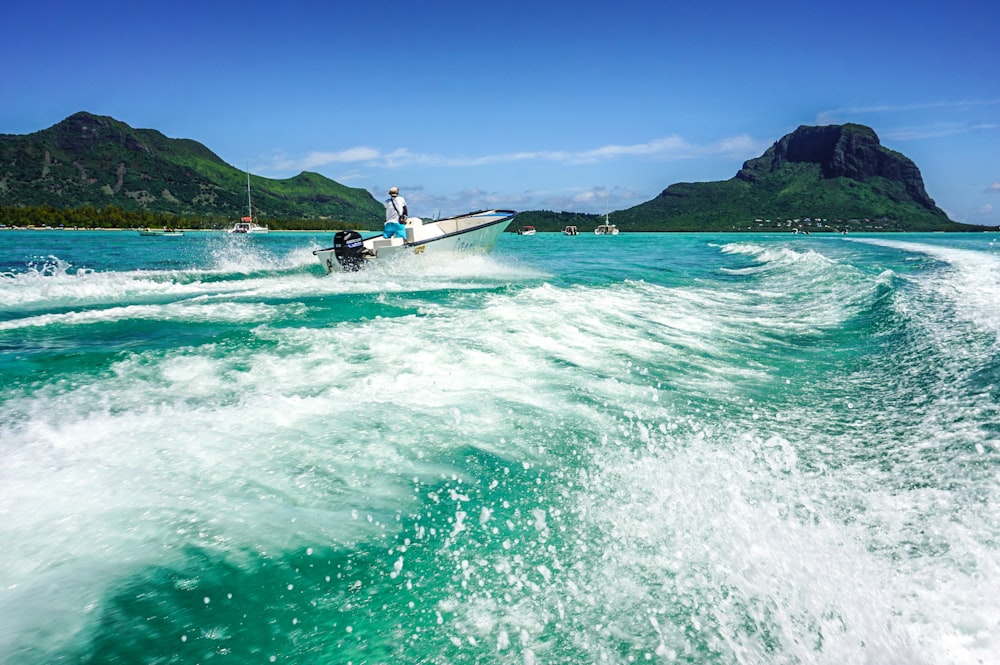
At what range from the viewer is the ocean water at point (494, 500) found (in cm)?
246

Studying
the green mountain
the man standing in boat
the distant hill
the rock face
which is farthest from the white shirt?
the rock face

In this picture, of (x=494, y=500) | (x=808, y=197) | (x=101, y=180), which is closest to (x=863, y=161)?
(x=808, y=197)

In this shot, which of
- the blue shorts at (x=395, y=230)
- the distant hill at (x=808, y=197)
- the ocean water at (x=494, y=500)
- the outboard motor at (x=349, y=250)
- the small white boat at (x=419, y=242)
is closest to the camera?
the ocean water at (x=494, y=500)

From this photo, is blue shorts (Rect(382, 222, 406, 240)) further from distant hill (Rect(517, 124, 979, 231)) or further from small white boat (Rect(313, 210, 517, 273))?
distant hill (Rect(517, 124, 979, 231))

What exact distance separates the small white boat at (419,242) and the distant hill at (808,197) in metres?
130

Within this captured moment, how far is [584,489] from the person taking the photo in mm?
3809

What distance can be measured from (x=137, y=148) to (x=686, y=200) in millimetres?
186403

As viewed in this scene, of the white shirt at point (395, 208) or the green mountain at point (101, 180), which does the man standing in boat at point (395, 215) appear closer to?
the white shirt at point (395, 208)

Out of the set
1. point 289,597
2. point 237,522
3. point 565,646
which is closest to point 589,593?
point 565,646

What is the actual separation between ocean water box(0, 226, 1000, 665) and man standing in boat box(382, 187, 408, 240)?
11261 millimetres

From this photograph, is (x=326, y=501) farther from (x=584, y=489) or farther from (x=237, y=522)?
(x=584, y=489)

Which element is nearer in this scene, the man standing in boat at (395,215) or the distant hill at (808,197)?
the man standing in boat at (395,215)

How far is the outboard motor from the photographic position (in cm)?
1792

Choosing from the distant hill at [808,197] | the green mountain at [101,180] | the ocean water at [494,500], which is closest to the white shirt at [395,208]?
the ocean water at [494,500]
